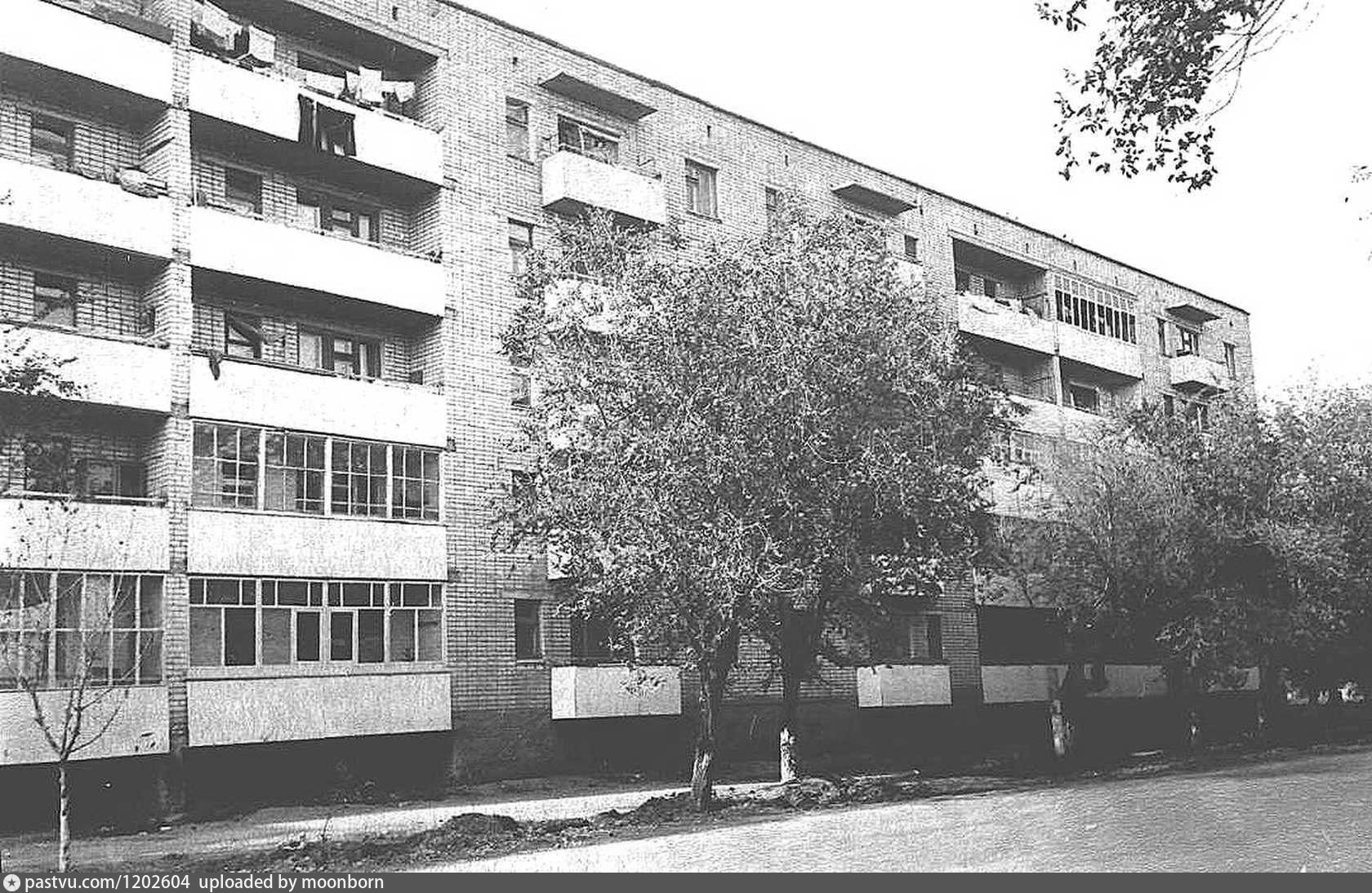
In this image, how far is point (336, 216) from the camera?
3166 cm

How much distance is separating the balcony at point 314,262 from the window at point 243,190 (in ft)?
4.02

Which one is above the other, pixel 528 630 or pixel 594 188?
pixel 594 188

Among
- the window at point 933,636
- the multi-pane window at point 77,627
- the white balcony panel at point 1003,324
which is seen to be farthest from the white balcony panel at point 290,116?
the window at point 933,636

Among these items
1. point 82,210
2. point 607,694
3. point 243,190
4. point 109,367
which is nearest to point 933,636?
point 607,694

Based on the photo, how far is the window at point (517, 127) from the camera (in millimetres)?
33938

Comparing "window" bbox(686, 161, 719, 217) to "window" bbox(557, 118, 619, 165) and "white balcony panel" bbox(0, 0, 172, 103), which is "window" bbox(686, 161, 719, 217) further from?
"white balcony panel" bbox(0, 0, 172, 103)

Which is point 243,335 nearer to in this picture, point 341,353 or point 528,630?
point 341,353

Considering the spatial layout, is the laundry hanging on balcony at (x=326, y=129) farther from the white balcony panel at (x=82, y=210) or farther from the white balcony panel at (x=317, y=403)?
the white balcony panel at (x=317, y=403)

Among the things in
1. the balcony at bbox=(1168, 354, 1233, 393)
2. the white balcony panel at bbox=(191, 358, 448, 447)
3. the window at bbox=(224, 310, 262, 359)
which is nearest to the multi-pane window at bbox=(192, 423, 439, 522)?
the white balcony panel at bbox=(191, 358, 448, 447)

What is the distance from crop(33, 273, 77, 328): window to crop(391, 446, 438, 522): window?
21.8 ft

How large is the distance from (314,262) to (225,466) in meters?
4.52

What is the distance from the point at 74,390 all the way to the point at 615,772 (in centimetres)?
1453

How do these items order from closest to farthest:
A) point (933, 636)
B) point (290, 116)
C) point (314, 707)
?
point (314, 707)
point (290, 116)
point (933, 636)
